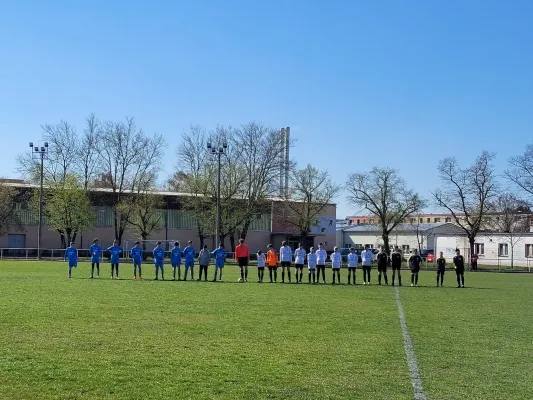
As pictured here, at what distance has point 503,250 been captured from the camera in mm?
78438

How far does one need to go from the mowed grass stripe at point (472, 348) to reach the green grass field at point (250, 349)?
0.02m

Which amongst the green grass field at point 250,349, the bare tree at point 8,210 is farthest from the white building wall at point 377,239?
the green grass field at point 250,349

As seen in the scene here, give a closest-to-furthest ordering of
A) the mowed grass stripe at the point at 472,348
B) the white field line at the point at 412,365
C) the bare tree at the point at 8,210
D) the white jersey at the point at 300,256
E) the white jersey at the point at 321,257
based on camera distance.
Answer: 1. the white field line at the point at 412,365
2. the mowed grass stripe at the point at 472,348
3. the white jersey at the point at 300,256
4. the white jersey at the point at 321,257
5. the bare tree at the point at 8,210

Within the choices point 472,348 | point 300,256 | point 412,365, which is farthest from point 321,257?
point 412,365

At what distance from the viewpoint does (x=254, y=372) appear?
9.41 meters

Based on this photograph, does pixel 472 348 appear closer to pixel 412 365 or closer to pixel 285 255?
pixel 412 365

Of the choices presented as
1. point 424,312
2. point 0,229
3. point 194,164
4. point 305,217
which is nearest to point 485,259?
point 305,217

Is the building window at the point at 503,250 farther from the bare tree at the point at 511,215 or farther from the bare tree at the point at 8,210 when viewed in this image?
the bare tree at the point at 8,210

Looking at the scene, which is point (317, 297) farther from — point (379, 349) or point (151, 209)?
point (151, 209)

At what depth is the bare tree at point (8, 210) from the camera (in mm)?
66750

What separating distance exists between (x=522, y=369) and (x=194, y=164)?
64.0m

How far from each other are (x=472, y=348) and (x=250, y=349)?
12.8ft

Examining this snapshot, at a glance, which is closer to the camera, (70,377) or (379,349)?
(70,377)

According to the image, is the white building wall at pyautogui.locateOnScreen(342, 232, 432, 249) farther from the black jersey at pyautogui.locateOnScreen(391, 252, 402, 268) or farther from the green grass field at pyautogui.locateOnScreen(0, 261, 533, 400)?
the green grass field at pyautogui.locateOnScreen(0, 261, 533, 400)
